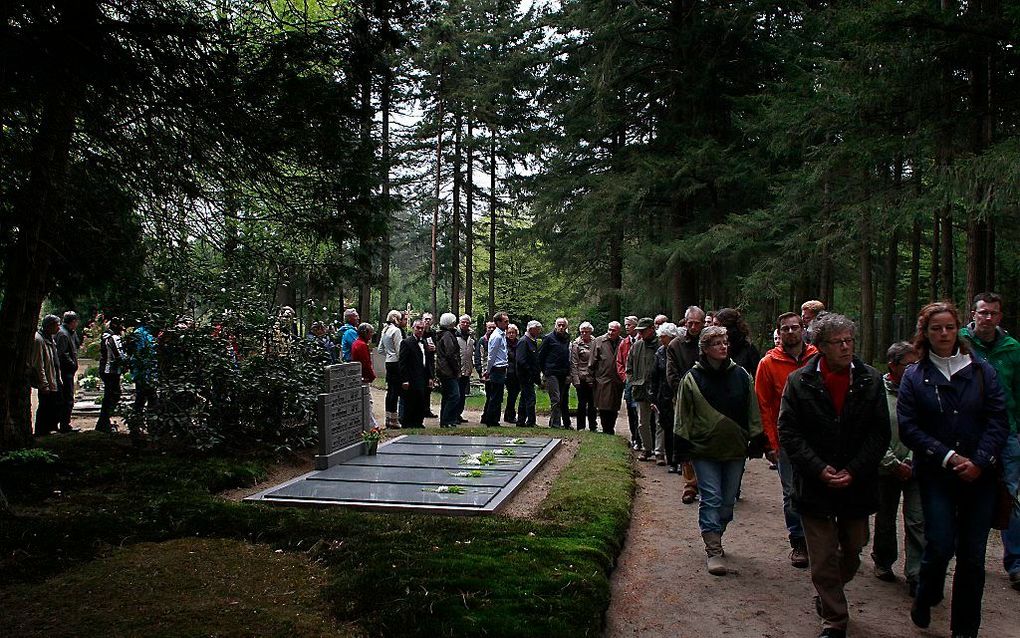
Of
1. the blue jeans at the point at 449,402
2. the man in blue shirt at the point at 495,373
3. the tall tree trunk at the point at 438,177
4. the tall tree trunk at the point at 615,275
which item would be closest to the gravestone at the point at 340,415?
the blue jeans at the point at 449,402

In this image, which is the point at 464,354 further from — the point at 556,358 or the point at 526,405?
the point at 556,358

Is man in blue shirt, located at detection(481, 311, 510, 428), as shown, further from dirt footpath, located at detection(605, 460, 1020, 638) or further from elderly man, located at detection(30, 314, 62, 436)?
elderly man, located at detection(30, 314, 62, 436)

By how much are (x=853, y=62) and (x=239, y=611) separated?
42.8ft

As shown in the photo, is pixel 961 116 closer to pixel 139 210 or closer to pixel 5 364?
pixel 139 210

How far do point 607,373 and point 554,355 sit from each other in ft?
3.35

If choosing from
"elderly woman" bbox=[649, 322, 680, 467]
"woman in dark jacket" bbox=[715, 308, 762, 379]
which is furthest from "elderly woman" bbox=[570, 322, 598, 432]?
"woman in dark jacket" bbox=[715, 308, 762, 379]

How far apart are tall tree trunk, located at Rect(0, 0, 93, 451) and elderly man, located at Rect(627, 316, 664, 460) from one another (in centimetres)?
786

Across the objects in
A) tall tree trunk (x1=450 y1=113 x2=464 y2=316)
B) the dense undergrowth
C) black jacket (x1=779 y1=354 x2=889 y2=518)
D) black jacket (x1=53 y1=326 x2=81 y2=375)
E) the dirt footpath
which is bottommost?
the dirt footpath

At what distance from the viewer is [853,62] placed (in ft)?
44.1

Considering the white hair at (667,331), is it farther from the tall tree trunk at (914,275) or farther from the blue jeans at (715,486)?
the tall tree trunk at (914,275)

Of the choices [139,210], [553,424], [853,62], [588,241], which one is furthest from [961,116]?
[588,241]

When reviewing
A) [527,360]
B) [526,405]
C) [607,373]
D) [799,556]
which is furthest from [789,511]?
[526,405]

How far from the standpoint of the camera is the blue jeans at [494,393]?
14477 millimetres

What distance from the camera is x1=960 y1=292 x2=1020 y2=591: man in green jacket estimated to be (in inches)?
222
